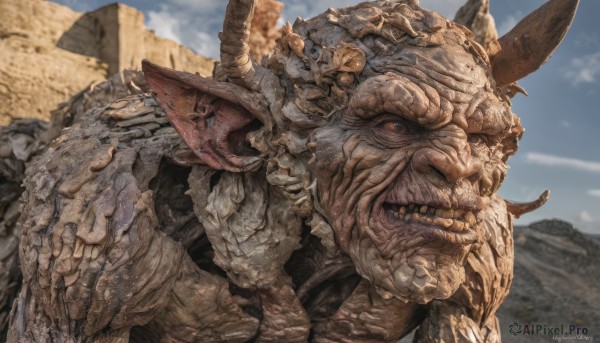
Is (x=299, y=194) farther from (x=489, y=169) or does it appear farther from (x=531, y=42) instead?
(x=531, y=42)

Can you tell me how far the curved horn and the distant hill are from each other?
296 centimetres

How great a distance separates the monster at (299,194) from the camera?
1.15 m

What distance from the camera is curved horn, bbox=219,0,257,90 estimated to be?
1.19 m

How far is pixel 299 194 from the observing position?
52.2 inches

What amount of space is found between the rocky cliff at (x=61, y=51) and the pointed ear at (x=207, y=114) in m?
3.67

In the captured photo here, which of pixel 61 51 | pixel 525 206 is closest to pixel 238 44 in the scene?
pixel 525 206

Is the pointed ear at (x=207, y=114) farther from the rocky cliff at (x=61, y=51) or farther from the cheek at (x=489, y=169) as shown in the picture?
the rocky cliff at (x=61, y=51)

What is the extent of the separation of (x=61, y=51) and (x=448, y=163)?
5780 mm

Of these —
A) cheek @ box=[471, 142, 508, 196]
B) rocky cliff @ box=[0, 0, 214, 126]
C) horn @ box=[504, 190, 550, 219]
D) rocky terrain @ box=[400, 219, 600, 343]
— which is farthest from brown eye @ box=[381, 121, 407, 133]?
rocky cliff @ box=[0, 0, 214, 126]

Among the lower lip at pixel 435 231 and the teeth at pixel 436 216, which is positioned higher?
the teeth at pixel 436 216

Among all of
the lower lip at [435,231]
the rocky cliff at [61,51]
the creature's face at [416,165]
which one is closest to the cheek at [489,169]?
the creature's face at [416,165]

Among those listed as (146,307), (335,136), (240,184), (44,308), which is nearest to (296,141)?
(335,136)

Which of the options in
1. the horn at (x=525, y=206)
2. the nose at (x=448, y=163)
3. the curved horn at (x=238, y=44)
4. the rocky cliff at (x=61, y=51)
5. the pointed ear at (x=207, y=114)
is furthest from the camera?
the rocky cliff at (x=61, y=51)

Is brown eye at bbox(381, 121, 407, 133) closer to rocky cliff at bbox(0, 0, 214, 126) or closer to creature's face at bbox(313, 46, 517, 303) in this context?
creature's face at bbox(313, 46, 517, 303)
